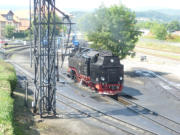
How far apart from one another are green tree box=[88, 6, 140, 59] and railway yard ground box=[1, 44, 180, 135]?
4.73m

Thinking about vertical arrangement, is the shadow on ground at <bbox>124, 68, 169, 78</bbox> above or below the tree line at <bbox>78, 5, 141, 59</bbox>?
below

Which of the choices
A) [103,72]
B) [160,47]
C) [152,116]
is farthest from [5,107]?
[160,47]

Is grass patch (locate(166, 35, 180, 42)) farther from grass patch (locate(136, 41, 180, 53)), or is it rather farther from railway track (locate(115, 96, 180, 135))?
railway track (locate(115, 96, 180, 135))

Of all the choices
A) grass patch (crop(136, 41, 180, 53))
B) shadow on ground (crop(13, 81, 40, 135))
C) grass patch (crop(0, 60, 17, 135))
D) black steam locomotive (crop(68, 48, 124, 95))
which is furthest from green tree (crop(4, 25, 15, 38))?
grass patch (crop(0, 60, 17, 135))

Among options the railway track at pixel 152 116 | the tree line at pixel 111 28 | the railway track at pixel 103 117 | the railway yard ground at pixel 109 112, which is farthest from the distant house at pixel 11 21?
the railway track at pixel 152 116

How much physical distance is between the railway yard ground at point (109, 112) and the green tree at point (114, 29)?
473 centimetres

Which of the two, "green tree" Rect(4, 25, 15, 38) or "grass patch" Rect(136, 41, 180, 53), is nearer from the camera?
"grass patch" Rect(136, 41, 180, 53)

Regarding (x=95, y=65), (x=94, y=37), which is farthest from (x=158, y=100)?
(x=94, y=37)

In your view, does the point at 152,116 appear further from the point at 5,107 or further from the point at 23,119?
the point at 5,107

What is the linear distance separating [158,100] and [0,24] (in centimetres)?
7525

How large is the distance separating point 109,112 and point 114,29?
13484 millimetres

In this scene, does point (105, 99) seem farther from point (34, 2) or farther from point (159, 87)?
point (34, 2)

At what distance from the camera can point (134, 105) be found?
19.0 metres

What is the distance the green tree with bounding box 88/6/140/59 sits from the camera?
2792 centimetres
